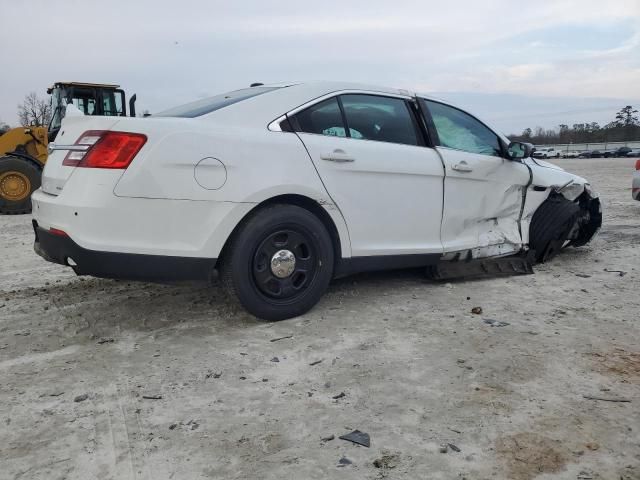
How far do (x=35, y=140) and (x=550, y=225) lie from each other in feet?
33.4

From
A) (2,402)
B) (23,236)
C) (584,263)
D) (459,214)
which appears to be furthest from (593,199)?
(23,236)

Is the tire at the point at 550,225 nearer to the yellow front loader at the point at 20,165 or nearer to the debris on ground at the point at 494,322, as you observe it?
the debris on ground at the point at 494,322

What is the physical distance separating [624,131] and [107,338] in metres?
92.9

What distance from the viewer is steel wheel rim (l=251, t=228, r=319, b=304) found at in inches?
137

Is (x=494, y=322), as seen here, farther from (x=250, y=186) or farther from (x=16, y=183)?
(x=16, y=183)

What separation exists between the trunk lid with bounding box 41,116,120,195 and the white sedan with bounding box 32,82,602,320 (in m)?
0.01

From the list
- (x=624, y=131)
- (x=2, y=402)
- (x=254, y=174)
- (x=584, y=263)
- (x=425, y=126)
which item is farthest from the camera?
(x=624, y=131)

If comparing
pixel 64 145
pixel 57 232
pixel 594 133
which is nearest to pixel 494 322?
pixel 57 232

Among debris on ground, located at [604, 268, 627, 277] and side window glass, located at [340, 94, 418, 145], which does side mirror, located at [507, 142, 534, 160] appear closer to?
side window glass, located at [340, 94, 418, 145]

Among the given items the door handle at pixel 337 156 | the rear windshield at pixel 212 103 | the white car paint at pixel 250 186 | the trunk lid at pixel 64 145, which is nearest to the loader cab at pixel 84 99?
the rear windshield at pixel 212 103

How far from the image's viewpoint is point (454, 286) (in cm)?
453

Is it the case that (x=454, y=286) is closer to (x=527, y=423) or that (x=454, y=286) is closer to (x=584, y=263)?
(x=584, y=263)

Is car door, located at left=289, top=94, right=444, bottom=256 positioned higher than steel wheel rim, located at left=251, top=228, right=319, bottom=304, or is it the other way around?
car door, located at left=289, top=94, right=444, bottom=256

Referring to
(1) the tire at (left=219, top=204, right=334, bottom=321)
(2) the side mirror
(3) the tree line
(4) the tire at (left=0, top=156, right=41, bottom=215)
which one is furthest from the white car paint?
(3) the tree line
